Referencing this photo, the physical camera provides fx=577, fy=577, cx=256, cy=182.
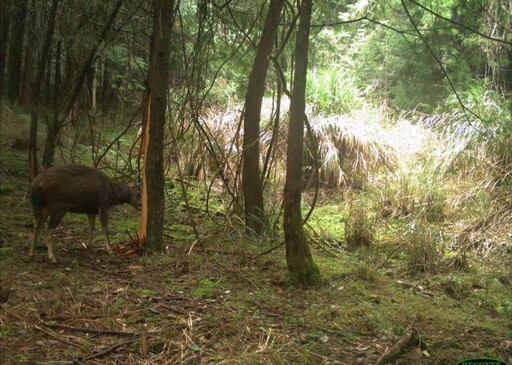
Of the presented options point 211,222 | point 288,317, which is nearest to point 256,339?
point 288,317

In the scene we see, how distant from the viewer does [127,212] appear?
29.7 ft

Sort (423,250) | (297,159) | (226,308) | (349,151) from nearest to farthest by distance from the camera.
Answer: (226,308)
(297,159)
(423,250)
(349,151)

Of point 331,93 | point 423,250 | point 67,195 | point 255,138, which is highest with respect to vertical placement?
point 331,93

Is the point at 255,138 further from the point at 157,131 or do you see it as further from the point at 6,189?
the point at 6,189

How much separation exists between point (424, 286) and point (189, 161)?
5.68 m

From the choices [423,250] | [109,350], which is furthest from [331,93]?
[109,350]

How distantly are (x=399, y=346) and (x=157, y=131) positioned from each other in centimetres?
359

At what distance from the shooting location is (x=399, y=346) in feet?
14.1

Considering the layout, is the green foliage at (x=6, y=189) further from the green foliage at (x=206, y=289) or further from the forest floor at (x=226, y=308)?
the green foliage at (x=206, y=289)

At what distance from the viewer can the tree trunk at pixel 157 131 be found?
6.48m

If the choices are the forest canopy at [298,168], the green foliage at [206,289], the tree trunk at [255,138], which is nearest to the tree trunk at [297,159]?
the forest canopy at [298,168]

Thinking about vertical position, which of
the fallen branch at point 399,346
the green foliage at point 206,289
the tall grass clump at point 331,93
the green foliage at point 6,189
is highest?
the tall grass clump at point 331,93

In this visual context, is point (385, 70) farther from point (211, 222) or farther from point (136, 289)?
point (136, 289)

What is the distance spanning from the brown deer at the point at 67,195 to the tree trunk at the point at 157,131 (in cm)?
51
